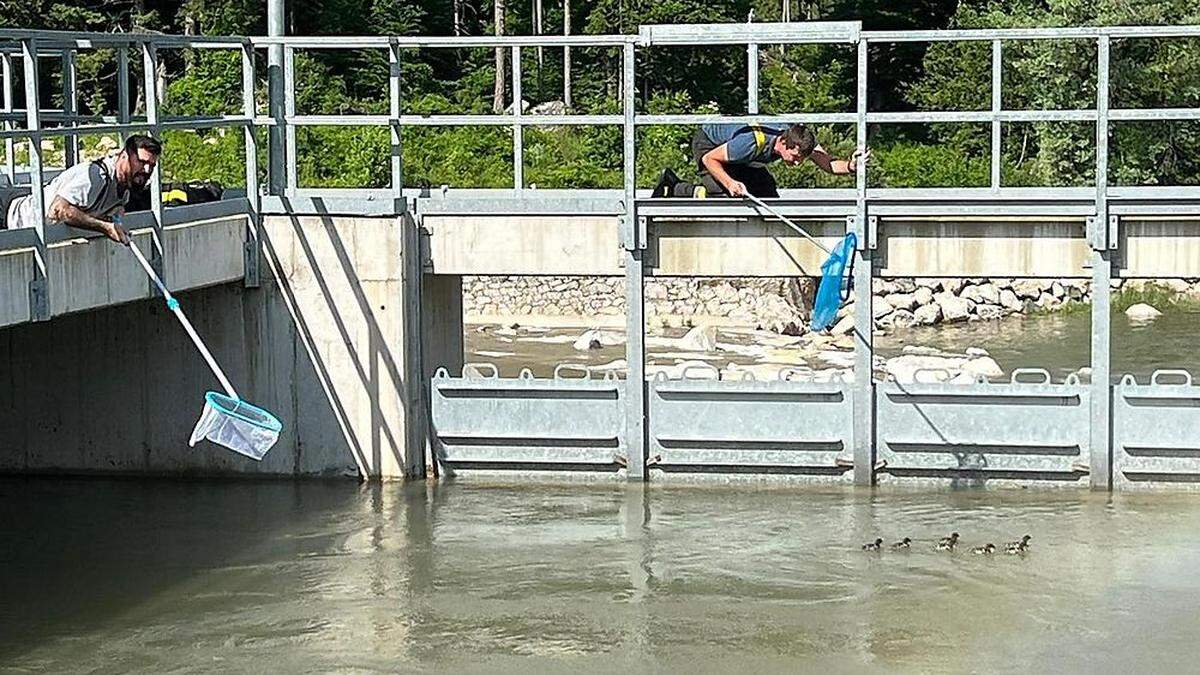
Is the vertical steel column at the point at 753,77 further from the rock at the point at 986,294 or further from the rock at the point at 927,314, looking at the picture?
the rock at the point at 986,294

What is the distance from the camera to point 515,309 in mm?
33375

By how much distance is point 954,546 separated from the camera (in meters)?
13.9

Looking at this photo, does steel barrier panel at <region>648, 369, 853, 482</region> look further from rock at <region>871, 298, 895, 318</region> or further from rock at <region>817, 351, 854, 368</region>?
rock at <region>871, 298, 895, 318</region>

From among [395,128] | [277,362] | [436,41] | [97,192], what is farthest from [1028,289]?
[97,192]

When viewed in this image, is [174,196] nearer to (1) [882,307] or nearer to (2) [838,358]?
(2) [838,358]

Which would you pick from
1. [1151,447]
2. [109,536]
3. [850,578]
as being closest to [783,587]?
[850,578]

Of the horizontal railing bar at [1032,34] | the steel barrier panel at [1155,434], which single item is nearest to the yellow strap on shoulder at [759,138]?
the horizontal railing bar at [1032,34]

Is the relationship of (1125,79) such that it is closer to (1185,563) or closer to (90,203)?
(1185,563)

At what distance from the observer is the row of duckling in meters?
13.7

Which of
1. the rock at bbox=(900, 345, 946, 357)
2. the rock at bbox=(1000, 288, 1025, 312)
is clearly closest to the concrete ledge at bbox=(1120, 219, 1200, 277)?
the rock at bbox=(900, 345, 946, 357)

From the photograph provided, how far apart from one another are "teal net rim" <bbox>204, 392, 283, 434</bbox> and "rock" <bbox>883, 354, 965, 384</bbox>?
12.6 metres

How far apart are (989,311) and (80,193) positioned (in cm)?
2386

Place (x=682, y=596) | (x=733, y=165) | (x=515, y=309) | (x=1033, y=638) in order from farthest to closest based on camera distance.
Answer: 1. (x=515, y=309)
2. (x=733, y=165)
3. (x=682, y=596)
4. (x=1033, y=638)

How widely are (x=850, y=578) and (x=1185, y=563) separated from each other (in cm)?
231
